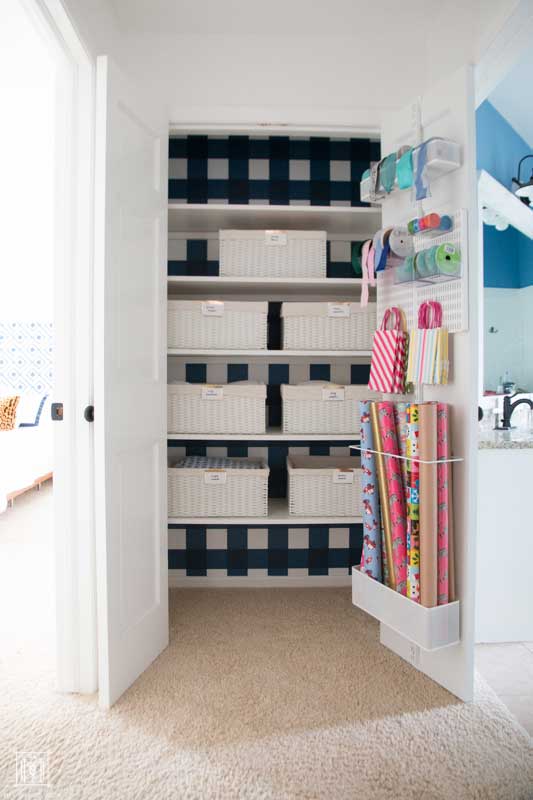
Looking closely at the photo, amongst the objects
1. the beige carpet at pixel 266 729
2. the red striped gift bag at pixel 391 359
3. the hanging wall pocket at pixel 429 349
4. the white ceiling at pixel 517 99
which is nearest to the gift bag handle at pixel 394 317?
Answer: the red striped gift bag at pixel 391 359

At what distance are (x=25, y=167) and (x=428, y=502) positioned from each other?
3.92 m

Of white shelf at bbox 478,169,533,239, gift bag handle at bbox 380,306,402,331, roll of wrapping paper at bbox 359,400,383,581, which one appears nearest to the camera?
roll of wrapping paper at bbox 359,400,383,581

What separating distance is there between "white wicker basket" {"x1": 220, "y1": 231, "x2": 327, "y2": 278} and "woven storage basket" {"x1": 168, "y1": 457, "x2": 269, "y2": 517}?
3.06ft

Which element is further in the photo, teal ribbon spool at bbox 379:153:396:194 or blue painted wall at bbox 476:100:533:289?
blue painted wall at bbox 476:100:533:289

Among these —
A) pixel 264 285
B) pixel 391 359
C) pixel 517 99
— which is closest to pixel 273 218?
pixel 264 285

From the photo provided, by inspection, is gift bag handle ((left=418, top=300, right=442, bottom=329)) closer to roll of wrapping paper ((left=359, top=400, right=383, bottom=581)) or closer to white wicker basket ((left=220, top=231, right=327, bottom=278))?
roll of wrapping paper ((left=359, top=400, right=383, bottom=581))

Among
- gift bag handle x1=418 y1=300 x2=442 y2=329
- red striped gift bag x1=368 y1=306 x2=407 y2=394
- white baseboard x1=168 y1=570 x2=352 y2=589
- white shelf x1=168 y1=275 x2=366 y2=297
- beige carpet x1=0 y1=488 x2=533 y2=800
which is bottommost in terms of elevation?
beige carpet x1=0 y1=488 x2=533 y2=800

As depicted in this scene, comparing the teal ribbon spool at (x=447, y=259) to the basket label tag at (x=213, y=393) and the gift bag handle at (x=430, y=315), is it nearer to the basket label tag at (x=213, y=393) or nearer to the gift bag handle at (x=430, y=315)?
the gift bag handle at (x=430, y=315)

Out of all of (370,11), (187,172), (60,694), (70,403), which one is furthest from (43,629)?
(370,11)

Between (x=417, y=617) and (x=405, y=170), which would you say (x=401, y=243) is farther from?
(x=417, y=617)

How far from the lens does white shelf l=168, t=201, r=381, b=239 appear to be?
2.42 metres

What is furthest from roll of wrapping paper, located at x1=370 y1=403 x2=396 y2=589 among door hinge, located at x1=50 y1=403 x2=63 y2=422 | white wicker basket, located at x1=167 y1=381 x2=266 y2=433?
door hinge, located at x1=50 y1=403 x2=63 y2=422

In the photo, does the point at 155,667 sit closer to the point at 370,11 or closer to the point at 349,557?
the point at 349,557

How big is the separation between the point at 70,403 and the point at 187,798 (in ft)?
4.03
